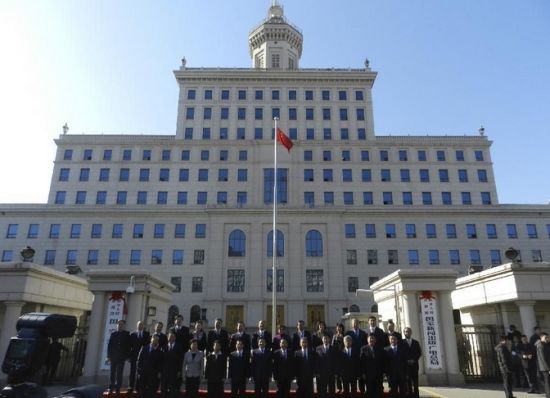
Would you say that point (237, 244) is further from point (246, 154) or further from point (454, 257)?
point (454, 257)

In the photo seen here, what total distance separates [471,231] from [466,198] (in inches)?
178

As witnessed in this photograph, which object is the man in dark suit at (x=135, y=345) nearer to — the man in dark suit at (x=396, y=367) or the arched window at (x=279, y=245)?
the man in dark suit at (x=396, y=367)

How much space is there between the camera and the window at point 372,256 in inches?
1808

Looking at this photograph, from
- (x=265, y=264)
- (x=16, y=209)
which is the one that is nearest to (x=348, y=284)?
(x=265, y=264)

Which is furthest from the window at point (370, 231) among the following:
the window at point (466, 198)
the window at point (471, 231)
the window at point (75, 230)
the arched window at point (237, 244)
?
the window at point (75, 230)

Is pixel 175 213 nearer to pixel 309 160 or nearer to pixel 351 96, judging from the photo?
pixel 309 160

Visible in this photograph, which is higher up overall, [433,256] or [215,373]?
[433,256]

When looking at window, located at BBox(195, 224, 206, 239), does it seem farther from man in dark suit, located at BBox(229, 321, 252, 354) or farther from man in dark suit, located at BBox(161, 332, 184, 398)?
man in dark suit, located at BBox(161, 332, 184, 398)

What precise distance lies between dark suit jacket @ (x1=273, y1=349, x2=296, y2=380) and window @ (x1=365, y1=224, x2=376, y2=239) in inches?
1461

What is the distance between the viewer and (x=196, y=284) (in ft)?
146

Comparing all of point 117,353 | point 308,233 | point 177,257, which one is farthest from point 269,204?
point 117,353

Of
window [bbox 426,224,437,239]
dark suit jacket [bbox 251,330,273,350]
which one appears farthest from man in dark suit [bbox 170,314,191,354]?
window [bbox 426,224,437,239]

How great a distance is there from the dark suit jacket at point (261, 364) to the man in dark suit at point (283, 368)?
0.18 metres

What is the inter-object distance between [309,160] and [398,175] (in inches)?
445
